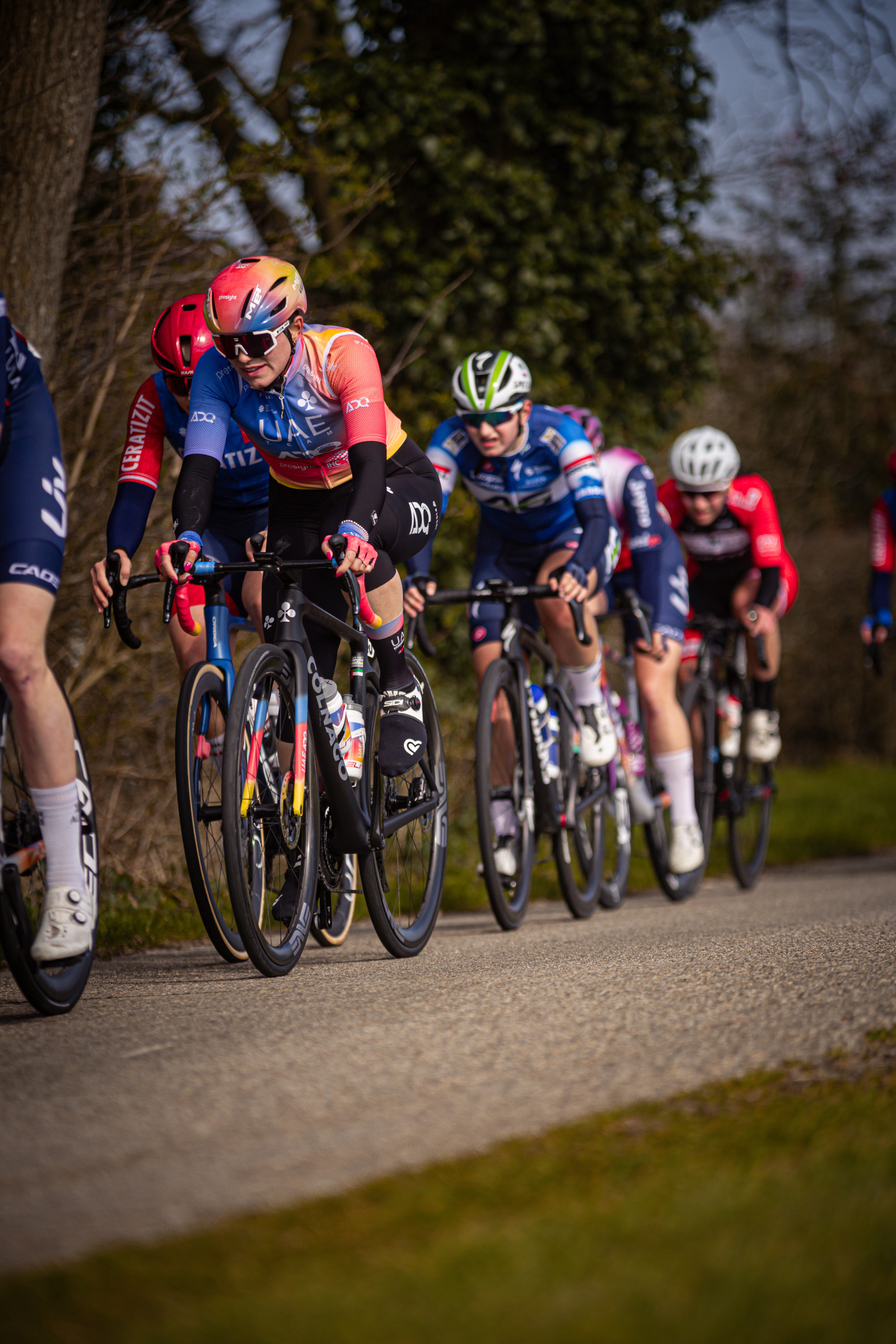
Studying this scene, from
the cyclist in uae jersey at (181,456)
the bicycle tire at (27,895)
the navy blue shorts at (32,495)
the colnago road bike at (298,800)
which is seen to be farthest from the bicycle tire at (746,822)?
the navy blue shorts at (32,495)

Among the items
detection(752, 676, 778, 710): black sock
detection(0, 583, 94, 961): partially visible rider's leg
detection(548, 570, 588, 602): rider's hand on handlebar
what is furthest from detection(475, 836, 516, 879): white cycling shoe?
detection(752, 676, 778, 710): black sock

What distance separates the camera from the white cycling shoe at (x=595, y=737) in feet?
22.6

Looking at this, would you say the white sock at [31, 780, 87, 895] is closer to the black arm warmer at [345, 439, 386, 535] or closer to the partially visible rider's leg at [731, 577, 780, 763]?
the black arm warmer at [345, 439, 386, 535]

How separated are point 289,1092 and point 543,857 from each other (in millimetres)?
3690

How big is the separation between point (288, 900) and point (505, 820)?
1.91m

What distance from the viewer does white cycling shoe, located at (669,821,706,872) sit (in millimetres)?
7711

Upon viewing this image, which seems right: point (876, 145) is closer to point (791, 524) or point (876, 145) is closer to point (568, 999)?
point (791, 524)

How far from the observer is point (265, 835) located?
4270 millimetres

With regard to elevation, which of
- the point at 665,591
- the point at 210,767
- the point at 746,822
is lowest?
the point at 746,822

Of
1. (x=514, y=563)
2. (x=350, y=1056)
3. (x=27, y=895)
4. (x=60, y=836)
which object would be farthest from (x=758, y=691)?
(x=350, y=1056)

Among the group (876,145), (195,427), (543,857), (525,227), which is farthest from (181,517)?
(876,145)

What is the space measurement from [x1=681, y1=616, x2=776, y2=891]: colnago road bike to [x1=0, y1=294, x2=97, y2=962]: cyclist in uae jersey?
16.7 ft

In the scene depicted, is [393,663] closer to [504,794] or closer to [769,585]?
[504,794]

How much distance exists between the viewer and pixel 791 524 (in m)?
21.6
